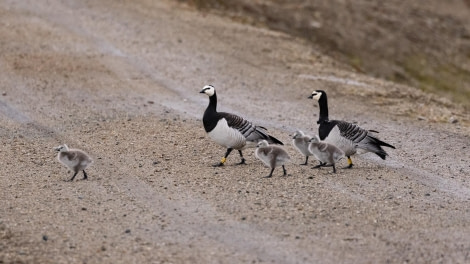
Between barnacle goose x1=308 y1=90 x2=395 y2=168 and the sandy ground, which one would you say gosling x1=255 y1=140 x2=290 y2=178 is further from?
barnacle goose x1=308 y1=90 x2=395 y2=168

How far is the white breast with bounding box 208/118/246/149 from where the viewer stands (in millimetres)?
15234

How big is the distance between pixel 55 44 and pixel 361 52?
Answer: 33.7 feet

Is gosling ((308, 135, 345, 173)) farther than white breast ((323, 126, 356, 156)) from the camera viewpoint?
No

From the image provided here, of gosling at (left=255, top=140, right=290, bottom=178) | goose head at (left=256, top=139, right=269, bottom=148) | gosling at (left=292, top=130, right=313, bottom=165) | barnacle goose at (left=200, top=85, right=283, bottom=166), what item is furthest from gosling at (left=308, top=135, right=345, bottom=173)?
barnacle goose at (left=200, top=85, right=283, bottom=166)

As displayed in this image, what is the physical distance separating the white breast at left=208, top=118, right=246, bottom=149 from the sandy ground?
1.48ft

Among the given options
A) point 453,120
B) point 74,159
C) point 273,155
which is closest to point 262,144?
point 273,155

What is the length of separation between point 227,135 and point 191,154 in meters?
1.54

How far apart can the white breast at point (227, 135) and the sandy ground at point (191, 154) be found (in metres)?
0.45

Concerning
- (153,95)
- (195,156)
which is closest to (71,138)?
(195,156)

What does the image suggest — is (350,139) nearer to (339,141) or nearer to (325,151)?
(339,141)

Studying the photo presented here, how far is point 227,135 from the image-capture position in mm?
15227

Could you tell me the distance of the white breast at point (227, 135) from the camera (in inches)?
600

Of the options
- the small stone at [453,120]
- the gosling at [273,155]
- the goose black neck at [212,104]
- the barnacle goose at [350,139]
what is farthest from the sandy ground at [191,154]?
the goose black neck at [212,104]

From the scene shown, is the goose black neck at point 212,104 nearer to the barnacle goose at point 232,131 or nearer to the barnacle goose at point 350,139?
the barnacle goose at point 232,131
